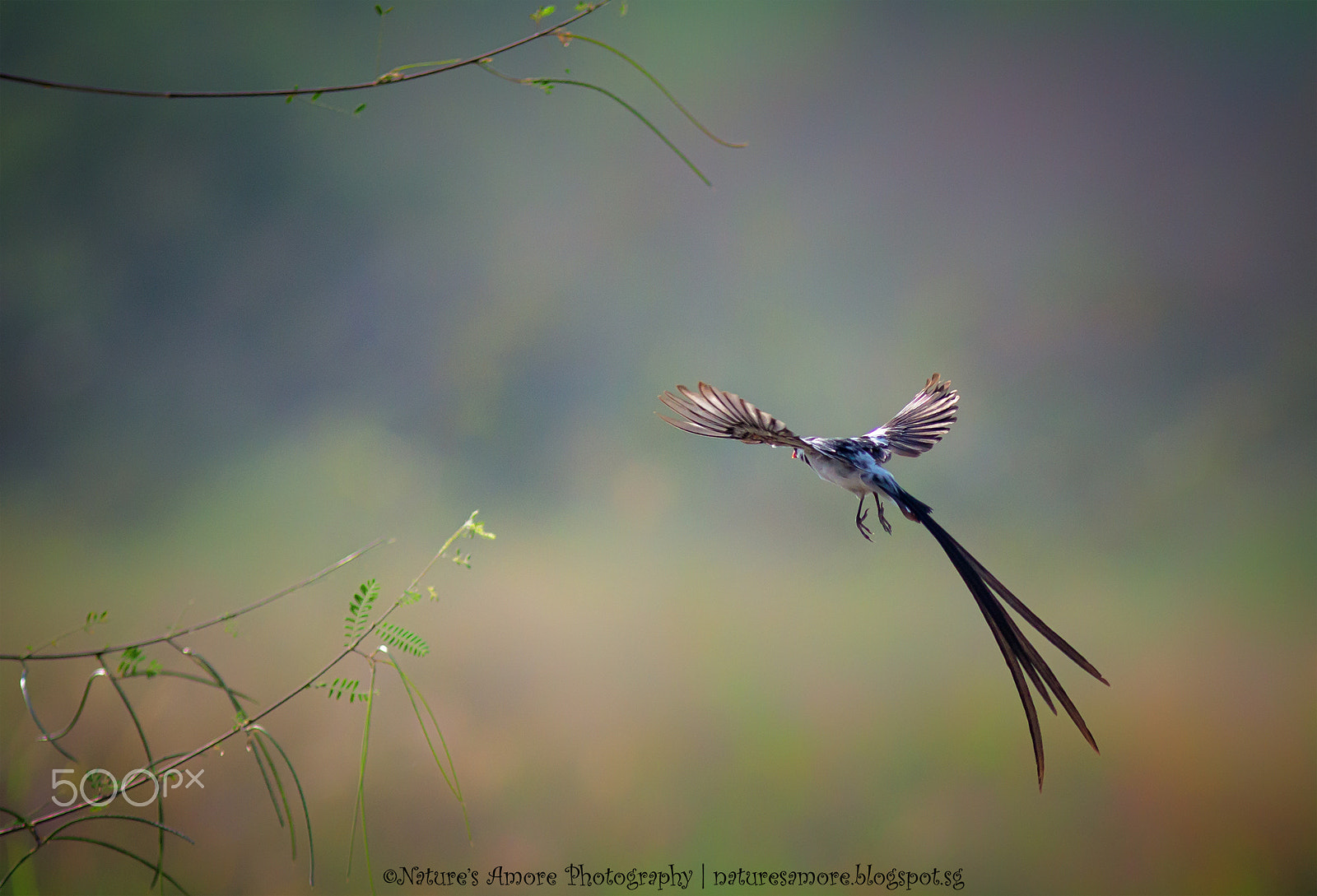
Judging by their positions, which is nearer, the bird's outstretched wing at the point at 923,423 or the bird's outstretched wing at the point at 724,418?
the bird's outstretched wing at the point at 724,418

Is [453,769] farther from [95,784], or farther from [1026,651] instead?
[1026,651]

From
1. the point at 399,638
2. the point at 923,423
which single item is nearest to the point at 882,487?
the point at 923,423

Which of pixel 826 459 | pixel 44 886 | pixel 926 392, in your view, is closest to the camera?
pixel 826 459

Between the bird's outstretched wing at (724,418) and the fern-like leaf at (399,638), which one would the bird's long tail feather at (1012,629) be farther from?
the fern-like leaf at (399,638)

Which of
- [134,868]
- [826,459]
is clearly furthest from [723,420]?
[134,868]

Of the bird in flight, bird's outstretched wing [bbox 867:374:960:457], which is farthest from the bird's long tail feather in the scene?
bird's outstretched wing [bbox 867:374:960:457]

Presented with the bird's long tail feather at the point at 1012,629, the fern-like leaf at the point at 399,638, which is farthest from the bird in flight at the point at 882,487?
the fern-like leaf at the point at 399,638

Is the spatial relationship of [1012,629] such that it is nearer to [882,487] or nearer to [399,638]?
[882,487]
